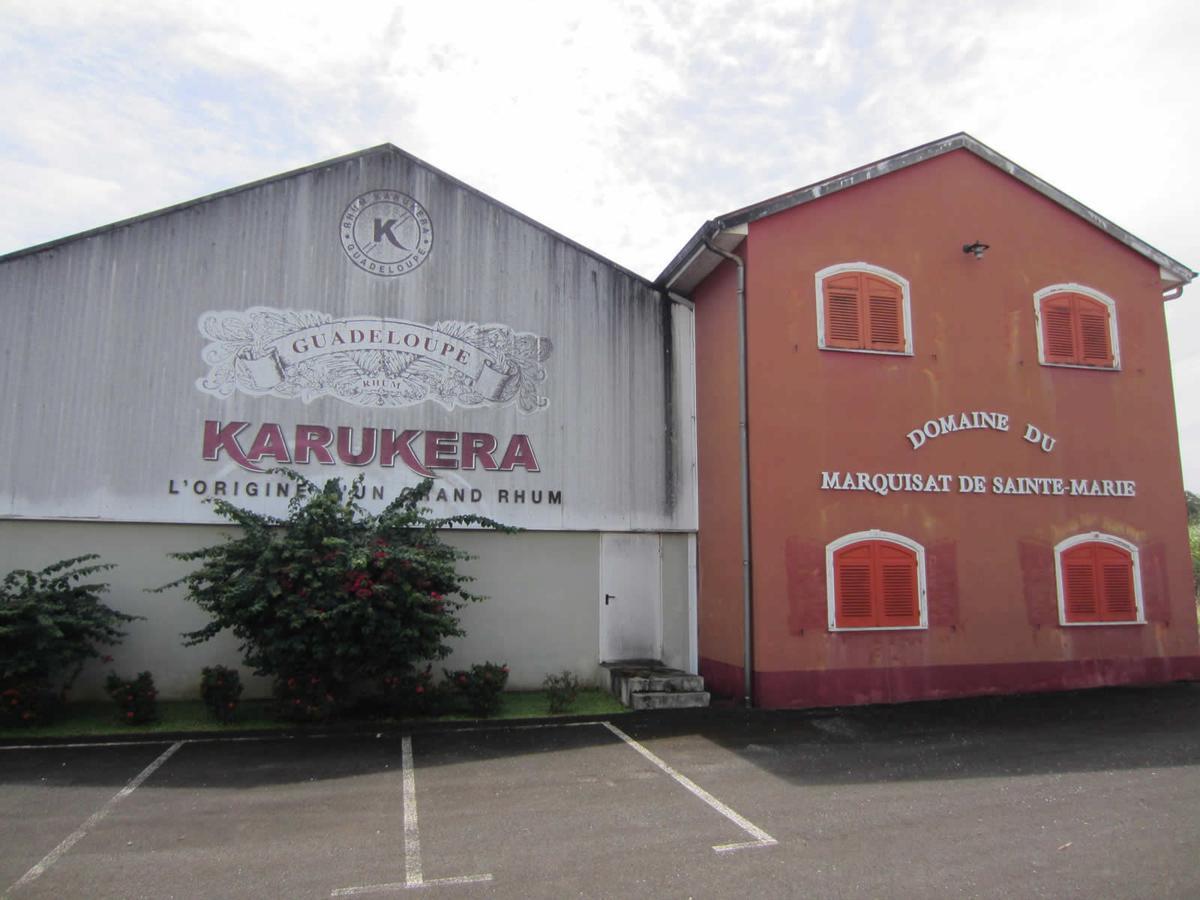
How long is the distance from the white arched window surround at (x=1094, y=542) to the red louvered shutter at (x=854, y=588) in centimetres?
299

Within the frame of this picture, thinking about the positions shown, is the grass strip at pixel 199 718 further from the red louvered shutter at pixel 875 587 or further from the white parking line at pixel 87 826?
the red louvered shutter at pixel 875 587

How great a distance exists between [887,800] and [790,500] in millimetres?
4967

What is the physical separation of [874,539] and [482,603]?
216 inches

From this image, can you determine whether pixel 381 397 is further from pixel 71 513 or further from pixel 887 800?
pixel 887 800

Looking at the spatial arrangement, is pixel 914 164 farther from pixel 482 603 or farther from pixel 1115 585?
pixel 482 603

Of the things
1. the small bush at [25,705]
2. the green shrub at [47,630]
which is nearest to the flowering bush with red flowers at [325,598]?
the green shrub at [47,630]

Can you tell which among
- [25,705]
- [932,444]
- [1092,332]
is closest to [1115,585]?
[932,444]

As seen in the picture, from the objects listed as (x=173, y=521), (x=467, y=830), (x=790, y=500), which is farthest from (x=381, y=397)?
(x=467, y=830)

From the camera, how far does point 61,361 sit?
38.5 ft

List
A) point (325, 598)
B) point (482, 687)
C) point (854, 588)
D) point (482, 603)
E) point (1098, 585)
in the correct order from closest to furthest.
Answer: point (325, 598) → point (482, 687) → point (854, 588) → point (482, 603) → point (1098, 585)

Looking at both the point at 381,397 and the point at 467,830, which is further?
the point at 381,397

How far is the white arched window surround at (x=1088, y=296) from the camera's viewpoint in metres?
13.3

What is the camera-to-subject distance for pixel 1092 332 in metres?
13.6

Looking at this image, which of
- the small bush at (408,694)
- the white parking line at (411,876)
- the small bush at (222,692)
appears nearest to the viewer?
the white parking line at (411,876)
